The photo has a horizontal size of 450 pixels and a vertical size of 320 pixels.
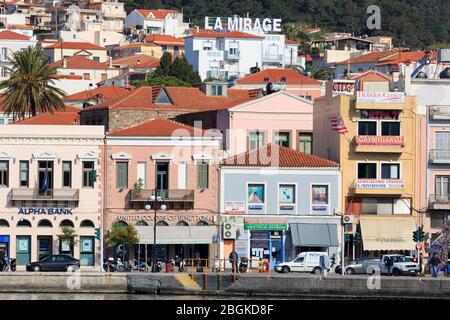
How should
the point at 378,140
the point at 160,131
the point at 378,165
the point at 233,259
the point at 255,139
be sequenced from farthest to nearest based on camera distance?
the point at 255,139, the point at 378,165, the point at 378,140, the point at 160,131, the point at 233,259

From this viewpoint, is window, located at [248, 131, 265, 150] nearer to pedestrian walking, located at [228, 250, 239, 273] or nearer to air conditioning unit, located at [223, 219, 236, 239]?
air conditioning unit, located at [223, 219, 236, 239]

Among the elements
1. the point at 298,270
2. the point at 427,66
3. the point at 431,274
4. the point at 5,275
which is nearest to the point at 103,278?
the point at 5,275

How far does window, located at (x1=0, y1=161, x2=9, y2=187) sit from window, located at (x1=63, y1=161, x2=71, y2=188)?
9.44 ft

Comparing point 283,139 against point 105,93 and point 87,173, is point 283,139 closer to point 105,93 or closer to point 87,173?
point 87,173

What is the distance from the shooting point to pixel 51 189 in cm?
7800

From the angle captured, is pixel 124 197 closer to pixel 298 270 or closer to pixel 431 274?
pixel 298 270

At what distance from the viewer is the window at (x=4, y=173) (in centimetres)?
7819

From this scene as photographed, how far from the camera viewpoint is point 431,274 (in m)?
74.3

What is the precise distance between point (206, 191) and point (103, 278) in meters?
13.5

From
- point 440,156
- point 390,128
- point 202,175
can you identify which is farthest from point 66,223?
point 440,156

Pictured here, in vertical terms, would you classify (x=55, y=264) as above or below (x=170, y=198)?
below

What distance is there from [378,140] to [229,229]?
9199 mm

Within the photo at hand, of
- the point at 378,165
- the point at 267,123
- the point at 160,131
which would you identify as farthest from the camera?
the point at 267,123

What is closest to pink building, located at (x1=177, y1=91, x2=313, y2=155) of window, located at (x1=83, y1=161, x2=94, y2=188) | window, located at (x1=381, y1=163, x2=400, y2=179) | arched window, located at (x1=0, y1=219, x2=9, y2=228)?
window, located at (x1=381, y1=163, x2=400, y2=179)
